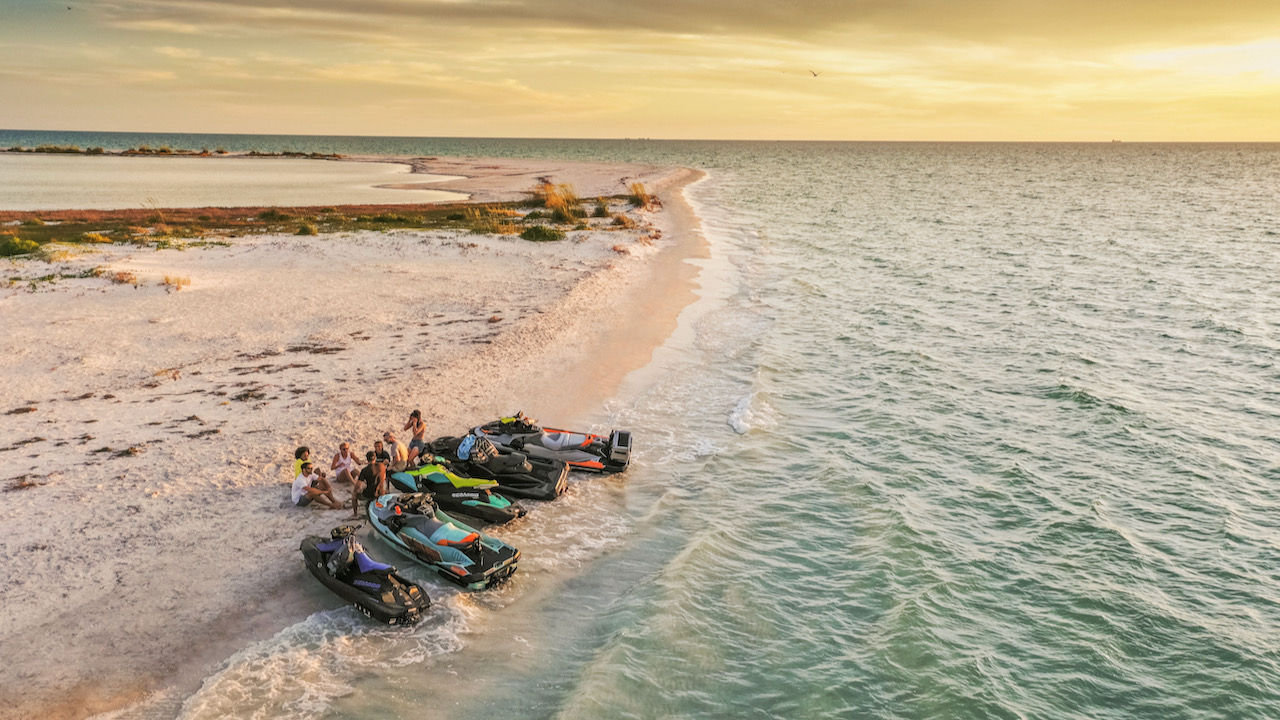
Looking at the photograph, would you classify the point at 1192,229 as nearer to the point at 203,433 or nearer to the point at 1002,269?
the point at 1002,269

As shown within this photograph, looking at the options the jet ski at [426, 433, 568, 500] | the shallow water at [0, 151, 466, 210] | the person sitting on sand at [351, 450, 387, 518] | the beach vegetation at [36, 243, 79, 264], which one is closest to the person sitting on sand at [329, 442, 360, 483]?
the person sitting on sand at [351, 450, 387, 518]

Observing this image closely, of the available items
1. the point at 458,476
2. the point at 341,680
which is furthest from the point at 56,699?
Result: the point at 458,476

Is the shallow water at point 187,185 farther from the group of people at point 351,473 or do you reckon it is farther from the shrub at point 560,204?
the group of people at point 351,473

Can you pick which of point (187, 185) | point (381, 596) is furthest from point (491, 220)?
point (187, 185)

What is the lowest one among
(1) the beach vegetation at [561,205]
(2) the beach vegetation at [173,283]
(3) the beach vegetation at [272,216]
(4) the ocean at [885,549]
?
(4) the ocean at [885,549]

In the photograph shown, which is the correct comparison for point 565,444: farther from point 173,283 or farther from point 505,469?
point 173,283

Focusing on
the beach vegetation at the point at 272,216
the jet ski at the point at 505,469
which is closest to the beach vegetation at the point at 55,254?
the beach vegetation at the point at 272,216
